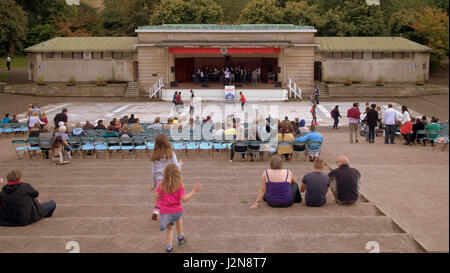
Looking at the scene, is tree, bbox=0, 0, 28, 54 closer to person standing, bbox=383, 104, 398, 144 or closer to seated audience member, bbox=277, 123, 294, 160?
seated audience member, bbox=277, 123, 294, 160

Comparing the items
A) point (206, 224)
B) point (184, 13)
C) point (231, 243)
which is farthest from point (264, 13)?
point (231, 243)

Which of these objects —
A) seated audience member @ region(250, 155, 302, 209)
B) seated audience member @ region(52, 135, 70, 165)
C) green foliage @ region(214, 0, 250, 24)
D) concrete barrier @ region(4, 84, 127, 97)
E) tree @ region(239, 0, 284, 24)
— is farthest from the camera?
green foliage @ region(214, 0, 250, 24)

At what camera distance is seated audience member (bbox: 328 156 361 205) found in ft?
26.7

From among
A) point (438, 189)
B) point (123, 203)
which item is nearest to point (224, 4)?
point (123, 203)

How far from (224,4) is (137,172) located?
5693 cm

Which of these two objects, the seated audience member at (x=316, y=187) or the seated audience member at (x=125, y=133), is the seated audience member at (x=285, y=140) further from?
A: the seated audience member at (x=316, y=187)

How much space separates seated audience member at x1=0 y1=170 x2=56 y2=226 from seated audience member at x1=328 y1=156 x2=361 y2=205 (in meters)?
5.07

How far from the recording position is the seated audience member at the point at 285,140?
13.6m

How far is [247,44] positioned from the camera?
1388 inches

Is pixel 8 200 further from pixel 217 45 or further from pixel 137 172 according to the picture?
pixel 217 45

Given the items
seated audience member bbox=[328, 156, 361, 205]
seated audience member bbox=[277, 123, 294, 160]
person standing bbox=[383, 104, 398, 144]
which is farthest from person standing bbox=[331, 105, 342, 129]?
seated audience member bbox=[328, 156, 361, 205]

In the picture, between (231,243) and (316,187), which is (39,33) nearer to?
(316,187)

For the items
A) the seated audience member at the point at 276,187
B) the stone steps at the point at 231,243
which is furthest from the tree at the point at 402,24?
the stone steps at the point at 231,243

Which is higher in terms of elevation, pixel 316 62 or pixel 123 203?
pixel 316 62
